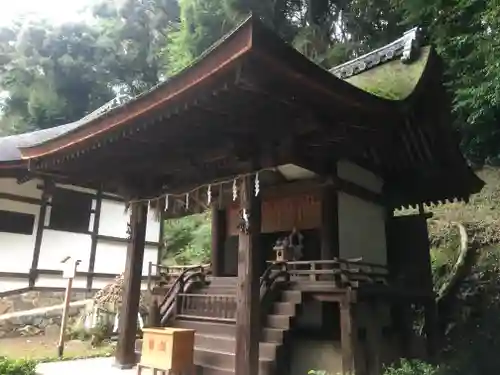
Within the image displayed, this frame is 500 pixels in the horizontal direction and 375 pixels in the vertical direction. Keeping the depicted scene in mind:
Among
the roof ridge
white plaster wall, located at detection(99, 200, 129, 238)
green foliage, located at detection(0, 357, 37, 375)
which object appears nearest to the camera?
green foliage, located at detection(0, 357, 37, 375)

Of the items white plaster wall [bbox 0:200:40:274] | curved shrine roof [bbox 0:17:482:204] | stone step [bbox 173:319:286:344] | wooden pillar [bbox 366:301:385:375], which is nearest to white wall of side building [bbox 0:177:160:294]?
white plaster wall [bbox 0:200:40:274]

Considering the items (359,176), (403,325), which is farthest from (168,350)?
(403,325)

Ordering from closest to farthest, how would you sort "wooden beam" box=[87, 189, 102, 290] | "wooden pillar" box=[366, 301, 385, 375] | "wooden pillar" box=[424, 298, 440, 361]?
"wooden pillar" box=[366, 301, 385, 375] < "wooden pillar" box=[424, 298, 440, 361] < "wooden beam" box=[87, 189, 102, 290]

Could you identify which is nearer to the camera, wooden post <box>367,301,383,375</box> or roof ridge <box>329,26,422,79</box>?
wooden post <box>367,301,383,375</box>

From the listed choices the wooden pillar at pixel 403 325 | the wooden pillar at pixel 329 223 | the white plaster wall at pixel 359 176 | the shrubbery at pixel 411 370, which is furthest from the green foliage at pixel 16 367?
the wooden pillar at pixel 403 325

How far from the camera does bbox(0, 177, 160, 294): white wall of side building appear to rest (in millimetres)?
10500

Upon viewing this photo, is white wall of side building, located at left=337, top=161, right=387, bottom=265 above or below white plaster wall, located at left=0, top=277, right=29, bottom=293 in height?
above

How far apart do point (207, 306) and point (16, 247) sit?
242 inches

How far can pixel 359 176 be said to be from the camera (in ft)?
25.0

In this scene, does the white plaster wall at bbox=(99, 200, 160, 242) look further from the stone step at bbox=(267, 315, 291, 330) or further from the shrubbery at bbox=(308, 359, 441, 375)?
the shrubbery at bbox=(308, 359, 441, 375)

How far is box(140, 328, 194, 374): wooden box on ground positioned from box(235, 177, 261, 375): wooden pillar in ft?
2.89

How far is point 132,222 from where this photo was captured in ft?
24.3

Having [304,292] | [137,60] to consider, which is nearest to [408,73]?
[304,292]

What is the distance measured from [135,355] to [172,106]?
4.58 m
